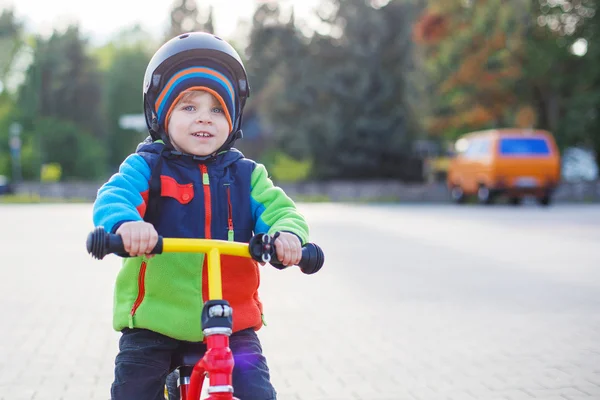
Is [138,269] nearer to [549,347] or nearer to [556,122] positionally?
[549,347]

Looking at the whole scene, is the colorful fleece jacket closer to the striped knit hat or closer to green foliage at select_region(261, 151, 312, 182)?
the striped knit hat

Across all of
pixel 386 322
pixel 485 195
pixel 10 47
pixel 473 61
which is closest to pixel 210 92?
pixel 386 322

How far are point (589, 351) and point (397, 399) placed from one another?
171cm

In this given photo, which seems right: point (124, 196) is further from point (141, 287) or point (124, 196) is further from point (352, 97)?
point (352, 97)

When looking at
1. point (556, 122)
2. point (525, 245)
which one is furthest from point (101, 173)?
point (525, 245)

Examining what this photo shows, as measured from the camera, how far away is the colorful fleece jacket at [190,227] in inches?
105

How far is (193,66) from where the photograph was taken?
279 centimetres

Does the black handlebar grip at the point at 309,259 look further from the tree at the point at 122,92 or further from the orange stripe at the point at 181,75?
the tree at the point at 122,92

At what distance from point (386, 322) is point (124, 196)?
161 inches

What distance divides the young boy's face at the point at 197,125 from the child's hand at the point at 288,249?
1.47ft

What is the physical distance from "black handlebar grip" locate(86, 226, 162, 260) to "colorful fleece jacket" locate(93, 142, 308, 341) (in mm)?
287

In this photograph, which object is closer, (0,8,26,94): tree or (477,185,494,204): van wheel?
(477,185,494,204): van wheel

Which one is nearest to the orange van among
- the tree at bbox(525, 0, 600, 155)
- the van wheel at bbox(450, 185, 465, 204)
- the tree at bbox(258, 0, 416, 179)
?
the van wheel at bbox(450, 185, 465, 204)

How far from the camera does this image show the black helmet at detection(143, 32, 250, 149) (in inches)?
109
